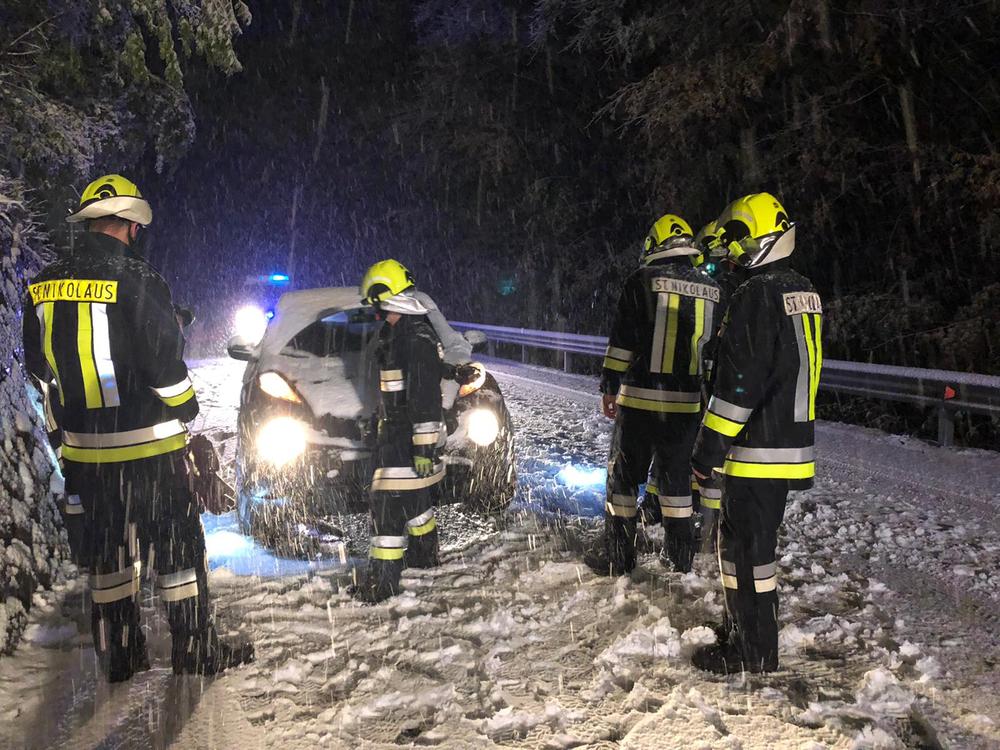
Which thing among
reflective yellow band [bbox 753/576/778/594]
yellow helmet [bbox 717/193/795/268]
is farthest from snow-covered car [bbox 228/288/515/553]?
yellow helmet [bbox 717/193/795/268]

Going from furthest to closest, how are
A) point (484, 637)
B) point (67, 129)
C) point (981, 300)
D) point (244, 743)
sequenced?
point (981, 300) → point (67, 129) → point (484, 637) → point (244, 743)

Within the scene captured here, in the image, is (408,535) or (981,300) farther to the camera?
(981,300)

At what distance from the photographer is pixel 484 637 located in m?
3.63

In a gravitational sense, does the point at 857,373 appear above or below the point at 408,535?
above

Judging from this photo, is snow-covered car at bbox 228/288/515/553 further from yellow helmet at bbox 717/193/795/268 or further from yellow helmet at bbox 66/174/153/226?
yellow helmet at bbox 717/193/795/268

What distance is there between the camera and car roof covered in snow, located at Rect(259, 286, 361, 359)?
5.20 metres

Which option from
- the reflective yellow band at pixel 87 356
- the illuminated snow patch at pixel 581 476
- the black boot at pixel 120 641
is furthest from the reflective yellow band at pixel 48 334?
the illuminated snow patch at pixel 581 476

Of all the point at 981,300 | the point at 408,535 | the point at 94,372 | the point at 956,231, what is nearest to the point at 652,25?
the point at 956,231

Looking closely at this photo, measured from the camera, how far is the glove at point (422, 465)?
412cm

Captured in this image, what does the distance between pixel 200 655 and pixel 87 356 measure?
1356 millimetres

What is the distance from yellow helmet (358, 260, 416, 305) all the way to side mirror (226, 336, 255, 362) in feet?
5.56

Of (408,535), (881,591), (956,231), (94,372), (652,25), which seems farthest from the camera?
(652,25)

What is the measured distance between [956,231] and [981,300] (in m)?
1.38

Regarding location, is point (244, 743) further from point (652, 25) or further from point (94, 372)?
point (652, 25)
